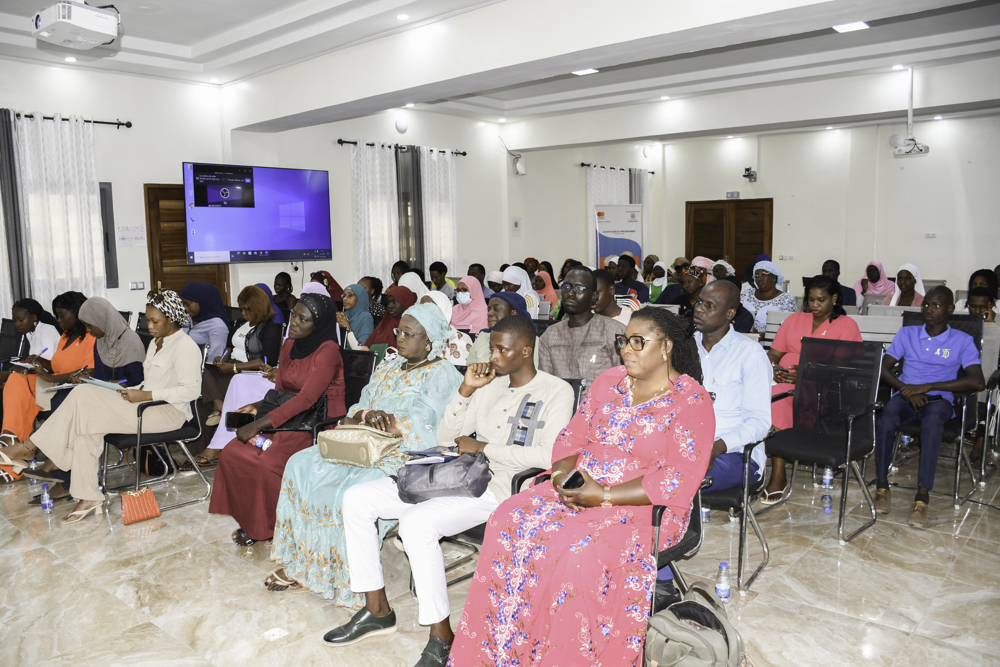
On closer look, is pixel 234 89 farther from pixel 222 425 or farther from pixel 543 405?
pixel 543 405

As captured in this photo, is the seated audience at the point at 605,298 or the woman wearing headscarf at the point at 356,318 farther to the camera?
the woman wearing headscarf at the point at 356,318

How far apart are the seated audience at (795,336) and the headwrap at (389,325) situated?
2.97 m

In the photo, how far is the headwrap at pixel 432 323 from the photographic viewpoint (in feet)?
10.9

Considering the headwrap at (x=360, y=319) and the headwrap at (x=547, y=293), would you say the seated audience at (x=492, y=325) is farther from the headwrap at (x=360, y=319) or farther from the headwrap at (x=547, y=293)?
the headwrap at (x=547, y=293)

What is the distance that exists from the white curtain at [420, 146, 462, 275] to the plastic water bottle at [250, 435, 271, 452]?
6.90 meters

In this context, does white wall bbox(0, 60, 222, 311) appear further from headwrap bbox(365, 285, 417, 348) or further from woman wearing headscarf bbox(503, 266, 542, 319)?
woman wearing headscarf bbox(503, 266, 542, 319)

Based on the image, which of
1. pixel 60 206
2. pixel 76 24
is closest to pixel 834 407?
pixel 76 24

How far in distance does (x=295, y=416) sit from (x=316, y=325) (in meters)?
0.50

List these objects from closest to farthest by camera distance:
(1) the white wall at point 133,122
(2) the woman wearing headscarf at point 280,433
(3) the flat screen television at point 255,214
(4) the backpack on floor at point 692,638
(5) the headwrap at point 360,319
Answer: (4) the backpack on floor at point 692,638
(2) the woman wearing headscarf at point 280,433
(5) the headwrap at point 360,319
(1) the white wall at point 133,122
(3) the flat screen television at point 255,214

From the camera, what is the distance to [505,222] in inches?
469

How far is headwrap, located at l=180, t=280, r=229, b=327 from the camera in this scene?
225 inches

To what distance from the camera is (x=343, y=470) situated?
330cm

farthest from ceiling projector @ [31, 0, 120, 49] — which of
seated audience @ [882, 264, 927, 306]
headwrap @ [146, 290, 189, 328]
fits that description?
seated audience @ [882, 264, 927, 306]

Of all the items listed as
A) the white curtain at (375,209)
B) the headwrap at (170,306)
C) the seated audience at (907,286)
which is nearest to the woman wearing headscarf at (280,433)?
the headwrap at (170,306)
